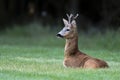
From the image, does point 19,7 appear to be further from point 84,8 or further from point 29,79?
point 29,79

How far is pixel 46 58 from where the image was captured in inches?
701

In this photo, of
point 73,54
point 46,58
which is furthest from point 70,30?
point 46,58

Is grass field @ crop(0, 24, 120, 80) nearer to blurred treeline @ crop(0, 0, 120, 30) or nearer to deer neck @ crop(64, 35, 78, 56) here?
deer neck @ crop(64, 35, 78, 56)

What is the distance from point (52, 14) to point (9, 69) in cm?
2748

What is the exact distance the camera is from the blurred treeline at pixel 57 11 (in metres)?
35.2

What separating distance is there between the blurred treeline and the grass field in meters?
3.68

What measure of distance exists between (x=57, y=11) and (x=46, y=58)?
74.9 feet

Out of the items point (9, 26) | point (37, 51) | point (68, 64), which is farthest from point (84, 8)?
point (68, 64)

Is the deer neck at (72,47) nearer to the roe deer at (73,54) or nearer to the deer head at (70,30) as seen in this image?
the roe deer at (73,54)

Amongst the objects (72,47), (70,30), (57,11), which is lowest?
(57,11)

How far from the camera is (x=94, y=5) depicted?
39.6m

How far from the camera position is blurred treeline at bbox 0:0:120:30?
35219mm

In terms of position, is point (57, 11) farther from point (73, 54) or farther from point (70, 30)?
point (73, 54)

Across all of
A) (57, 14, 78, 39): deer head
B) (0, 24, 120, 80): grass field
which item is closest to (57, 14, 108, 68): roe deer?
(57, 14, 78, 39): deer head
